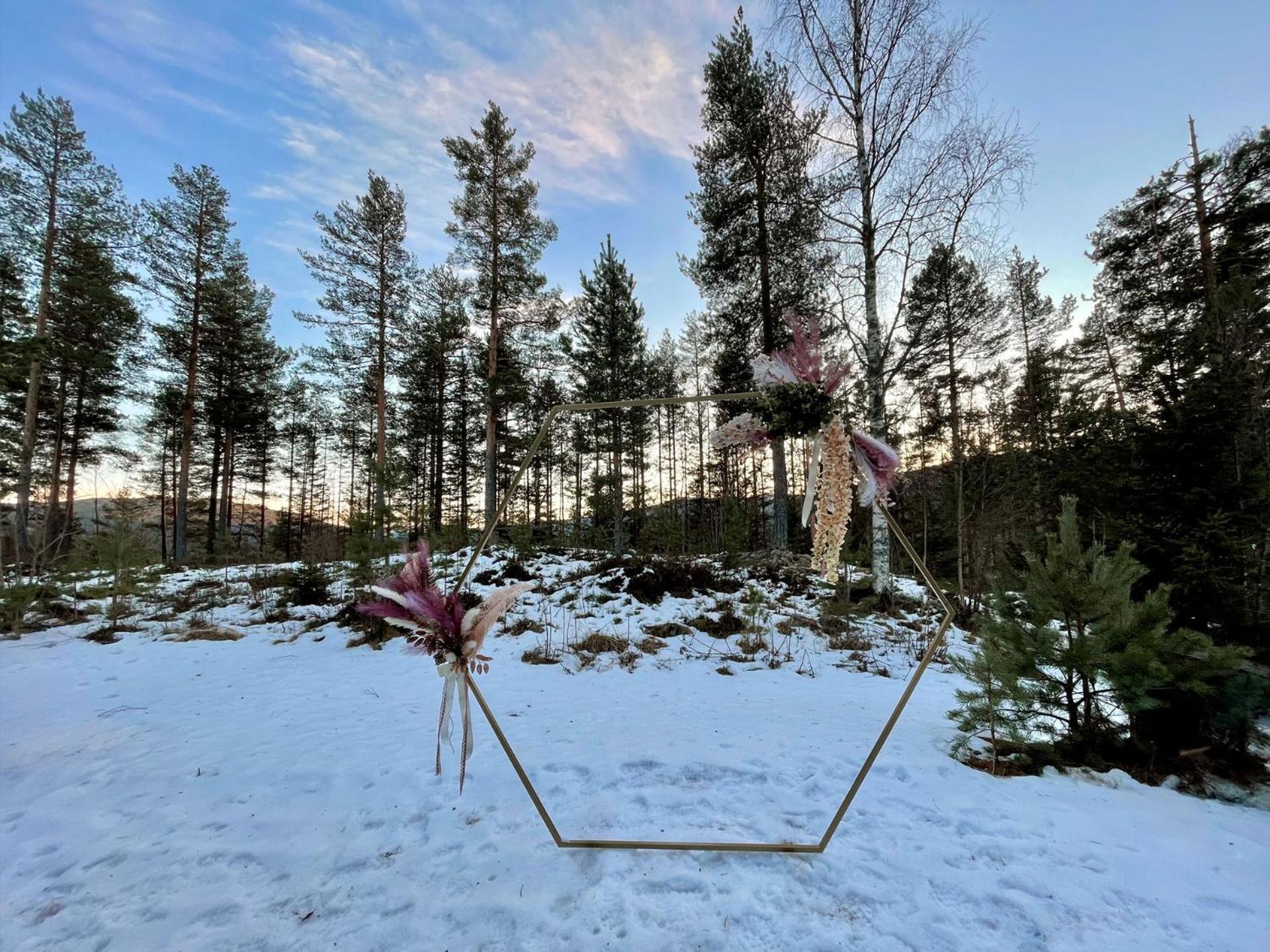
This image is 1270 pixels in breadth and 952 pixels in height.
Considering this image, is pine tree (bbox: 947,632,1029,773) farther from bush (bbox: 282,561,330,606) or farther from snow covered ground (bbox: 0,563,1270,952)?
bush (bbox: 282,561,330,606)

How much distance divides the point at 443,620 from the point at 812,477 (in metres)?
1.48

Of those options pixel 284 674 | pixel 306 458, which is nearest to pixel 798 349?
pixel 284 674

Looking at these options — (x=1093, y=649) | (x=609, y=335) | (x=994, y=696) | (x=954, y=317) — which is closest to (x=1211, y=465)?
(x=1093, y=649)

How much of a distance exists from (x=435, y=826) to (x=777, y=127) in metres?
12.0

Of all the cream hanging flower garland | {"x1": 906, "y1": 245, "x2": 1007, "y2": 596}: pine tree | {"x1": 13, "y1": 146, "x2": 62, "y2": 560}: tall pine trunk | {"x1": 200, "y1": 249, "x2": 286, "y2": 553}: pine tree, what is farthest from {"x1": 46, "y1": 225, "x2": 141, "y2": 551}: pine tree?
{"x1": 906, "y1": 245, "x2": 1007, "y2": 596}: pine tree

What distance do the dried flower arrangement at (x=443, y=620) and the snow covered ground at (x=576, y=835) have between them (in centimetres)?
75

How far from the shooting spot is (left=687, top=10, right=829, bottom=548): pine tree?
8.98m

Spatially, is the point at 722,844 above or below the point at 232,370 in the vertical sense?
below

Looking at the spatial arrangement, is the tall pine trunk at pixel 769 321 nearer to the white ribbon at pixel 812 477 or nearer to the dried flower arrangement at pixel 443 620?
the white ribbon at pixel 812 477

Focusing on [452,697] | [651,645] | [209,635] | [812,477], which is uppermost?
[812,477]

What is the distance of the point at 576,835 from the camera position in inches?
83.4

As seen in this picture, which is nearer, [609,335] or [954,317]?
[954,317]

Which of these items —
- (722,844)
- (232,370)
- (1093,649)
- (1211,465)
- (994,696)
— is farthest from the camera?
(232,370)

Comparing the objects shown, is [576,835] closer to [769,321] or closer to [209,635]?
[209,635]
